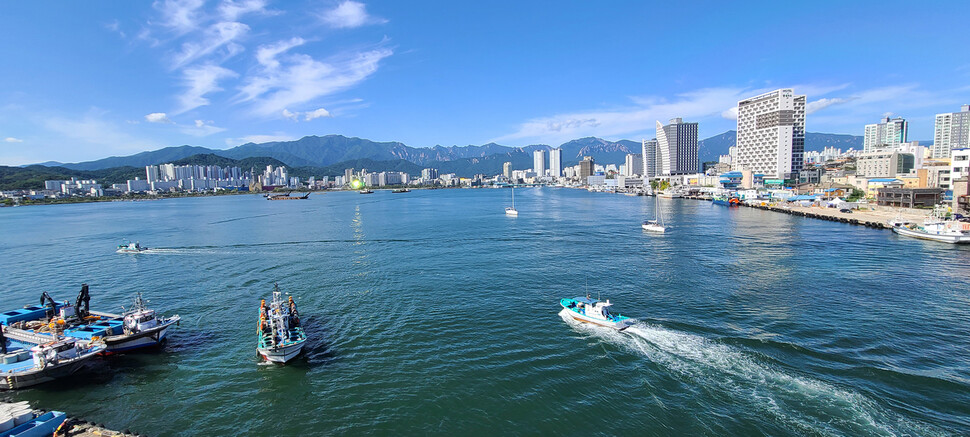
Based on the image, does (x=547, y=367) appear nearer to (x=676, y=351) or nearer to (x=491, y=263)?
(x=676, y=351)

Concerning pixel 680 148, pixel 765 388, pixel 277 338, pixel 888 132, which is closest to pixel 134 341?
pixel 277 338

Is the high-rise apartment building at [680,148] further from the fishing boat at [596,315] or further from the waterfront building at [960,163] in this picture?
the fishing boat at [596,315]

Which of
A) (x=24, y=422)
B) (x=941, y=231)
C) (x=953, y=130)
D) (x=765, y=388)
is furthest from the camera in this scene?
(x=953, y=130)

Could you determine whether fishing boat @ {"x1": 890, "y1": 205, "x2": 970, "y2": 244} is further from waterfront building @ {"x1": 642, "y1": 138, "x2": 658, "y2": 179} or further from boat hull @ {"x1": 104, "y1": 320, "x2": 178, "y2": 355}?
waterfront building @ {"x1": 642, "y1": 138, "x2": 658, "y2": 179}

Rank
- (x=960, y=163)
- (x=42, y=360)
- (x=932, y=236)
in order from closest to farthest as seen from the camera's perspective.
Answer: (x=42, y=360), (x=932, y=236), (x=960, y=163)

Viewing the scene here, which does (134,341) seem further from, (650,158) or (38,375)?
(650,158)

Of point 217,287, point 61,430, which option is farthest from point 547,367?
point 217,287

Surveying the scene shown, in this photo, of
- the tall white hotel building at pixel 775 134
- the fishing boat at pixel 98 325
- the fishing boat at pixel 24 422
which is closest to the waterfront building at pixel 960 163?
the tall white hotel building at pixel 775 134
